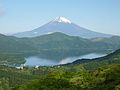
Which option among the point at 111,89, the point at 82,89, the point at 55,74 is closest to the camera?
the point at 111,89

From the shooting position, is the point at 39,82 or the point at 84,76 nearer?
the point at 39,82

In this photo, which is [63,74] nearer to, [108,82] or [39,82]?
[39,82]

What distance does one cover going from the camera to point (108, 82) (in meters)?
108

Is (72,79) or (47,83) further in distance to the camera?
(72,79)

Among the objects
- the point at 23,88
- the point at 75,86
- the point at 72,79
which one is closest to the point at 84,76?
the point at 72,79

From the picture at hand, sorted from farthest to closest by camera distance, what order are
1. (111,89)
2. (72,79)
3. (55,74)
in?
(55,74), (72,79), (111,89)

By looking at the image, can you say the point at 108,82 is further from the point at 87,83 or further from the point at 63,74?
the point at 63,74

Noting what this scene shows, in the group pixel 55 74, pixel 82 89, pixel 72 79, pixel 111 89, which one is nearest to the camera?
pixel 111 89

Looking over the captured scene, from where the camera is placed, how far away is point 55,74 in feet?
426

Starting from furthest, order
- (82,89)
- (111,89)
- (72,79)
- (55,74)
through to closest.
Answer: (55,74) → (72,79) → (82,89) → (111,89)

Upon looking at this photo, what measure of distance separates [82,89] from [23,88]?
20.1m

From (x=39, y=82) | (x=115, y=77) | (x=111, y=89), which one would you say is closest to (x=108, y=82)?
(x=115, y=77)

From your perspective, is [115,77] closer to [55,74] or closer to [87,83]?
[87,83]

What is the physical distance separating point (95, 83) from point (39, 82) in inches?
772
